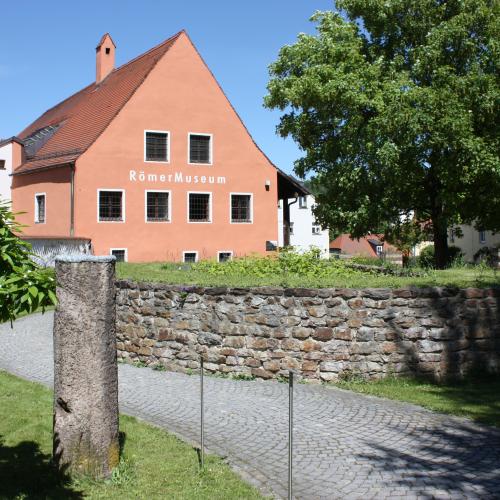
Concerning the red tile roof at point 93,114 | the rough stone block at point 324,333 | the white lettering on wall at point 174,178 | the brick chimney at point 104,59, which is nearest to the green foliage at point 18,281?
the rough stone block at point 324,333

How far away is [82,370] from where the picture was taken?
5852 millimetres

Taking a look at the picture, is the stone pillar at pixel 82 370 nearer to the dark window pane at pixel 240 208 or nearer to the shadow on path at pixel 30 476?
the shadow on path at pixel 30 476

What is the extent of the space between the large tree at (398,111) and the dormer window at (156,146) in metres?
5.81

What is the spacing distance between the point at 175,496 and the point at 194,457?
972mm

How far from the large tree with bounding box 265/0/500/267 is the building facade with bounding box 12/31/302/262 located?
4.87m

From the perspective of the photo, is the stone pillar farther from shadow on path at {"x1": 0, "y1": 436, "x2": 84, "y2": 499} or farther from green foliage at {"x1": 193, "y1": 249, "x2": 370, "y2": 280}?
green foliage at {"x1": 193, "y1": 249, "x2": 370, "y2": 280}

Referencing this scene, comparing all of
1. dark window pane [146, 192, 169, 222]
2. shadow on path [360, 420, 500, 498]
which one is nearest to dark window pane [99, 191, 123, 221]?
dark window pane [146, 192, 169, 222]

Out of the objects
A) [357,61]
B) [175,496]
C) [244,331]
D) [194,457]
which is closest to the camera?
[175,496]

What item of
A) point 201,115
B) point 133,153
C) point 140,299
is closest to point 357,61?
point 201,115

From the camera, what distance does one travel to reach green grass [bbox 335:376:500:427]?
8.08 meters

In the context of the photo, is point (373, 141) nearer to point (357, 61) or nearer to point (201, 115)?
point (357, 61)

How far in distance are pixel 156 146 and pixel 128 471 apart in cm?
2482

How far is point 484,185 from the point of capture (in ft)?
75.4

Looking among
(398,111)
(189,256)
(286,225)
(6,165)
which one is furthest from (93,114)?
(398,111)
